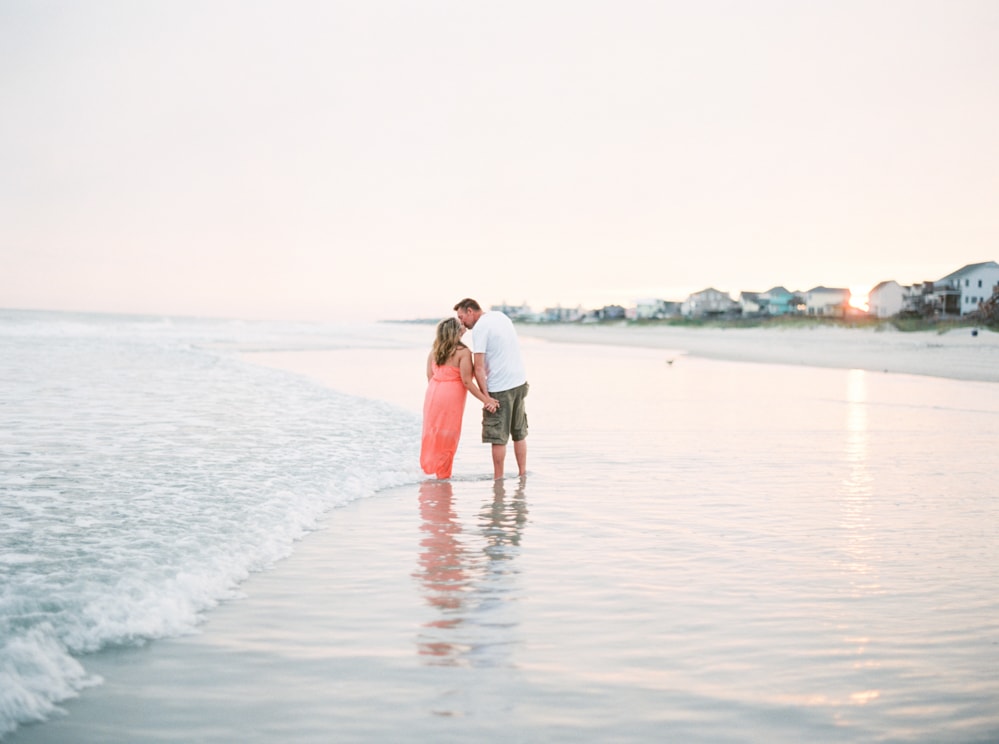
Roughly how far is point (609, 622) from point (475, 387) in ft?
16.6

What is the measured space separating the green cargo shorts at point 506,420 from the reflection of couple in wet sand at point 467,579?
1.11 meters

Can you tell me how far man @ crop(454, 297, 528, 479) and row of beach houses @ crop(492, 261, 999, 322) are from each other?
5109 cm

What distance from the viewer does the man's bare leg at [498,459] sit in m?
9.05

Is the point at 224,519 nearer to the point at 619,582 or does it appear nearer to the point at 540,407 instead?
the point at 619,582

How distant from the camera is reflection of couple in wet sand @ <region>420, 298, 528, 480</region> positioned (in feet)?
30.0

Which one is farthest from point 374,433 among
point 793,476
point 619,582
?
point 619,582

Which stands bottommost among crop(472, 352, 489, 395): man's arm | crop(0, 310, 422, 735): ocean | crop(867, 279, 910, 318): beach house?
crop(0, 310, 422, 735): ocean

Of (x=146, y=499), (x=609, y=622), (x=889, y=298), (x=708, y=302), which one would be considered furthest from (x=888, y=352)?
(x=708, y=302)

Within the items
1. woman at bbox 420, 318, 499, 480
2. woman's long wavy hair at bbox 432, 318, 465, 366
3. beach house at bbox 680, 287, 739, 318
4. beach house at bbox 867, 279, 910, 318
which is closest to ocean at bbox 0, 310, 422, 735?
woman at bbox 420, 318, 499, 480

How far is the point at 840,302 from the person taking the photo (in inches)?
4914

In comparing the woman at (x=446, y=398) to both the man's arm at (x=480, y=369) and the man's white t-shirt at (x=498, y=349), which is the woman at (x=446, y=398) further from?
the man's white t-shirt at (x=498, y=349)

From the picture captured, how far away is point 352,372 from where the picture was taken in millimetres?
25812

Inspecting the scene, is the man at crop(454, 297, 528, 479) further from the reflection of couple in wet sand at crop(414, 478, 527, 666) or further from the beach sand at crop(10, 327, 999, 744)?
the reflection of couple in wet sand at crop(414, 478, 527, 666)

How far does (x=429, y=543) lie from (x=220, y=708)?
9.35 ft
